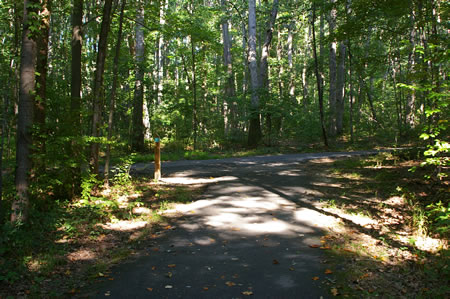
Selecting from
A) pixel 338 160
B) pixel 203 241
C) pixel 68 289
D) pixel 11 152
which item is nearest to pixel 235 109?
pixel 338 160

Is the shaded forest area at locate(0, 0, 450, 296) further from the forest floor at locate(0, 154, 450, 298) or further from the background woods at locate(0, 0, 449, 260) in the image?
the forest floor at locate(0, 154, 450, 298)

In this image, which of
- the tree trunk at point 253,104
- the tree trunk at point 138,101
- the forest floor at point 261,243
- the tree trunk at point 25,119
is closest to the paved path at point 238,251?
the forest floor at point 261,243

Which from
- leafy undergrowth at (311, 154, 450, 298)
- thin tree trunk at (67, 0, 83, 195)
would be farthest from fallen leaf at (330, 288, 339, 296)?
thin tree trunk at (67, 0, 83, 195)

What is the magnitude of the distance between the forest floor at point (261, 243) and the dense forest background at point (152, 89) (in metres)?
1.34

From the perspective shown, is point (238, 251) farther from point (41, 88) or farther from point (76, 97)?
point (76, 97)

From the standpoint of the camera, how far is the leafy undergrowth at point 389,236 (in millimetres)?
4125

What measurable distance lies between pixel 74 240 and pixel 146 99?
1346cm

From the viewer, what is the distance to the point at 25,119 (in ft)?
18.9

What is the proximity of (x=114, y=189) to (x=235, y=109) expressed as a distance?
53.9 feet

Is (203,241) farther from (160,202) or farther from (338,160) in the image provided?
(338,160)

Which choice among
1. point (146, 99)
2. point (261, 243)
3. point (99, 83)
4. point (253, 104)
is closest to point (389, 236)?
point (261, 243)

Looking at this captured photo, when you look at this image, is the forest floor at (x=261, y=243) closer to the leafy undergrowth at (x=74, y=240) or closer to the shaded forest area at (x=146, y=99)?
the leafy undergrowth at (x=74, y=240)

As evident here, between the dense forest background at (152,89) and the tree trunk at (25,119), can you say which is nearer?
the tree trunk at (25,119)

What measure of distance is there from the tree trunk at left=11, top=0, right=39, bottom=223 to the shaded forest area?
0.02 metres
